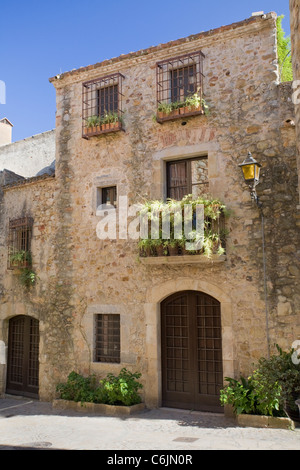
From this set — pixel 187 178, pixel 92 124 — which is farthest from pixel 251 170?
pixel 92 124

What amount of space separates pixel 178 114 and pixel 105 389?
5.85 metres

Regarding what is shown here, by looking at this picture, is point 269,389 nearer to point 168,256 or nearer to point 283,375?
point 283,375

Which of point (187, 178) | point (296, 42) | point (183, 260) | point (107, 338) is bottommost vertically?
point (107, 338)

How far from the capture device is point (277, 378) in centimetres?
683

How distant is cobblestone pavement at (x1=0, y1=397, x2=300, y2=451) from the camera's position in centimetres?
609

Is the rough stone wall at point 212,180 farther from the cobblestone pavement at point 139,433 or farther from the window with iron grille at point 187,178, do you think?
the cobblestone pavement at point 139,433

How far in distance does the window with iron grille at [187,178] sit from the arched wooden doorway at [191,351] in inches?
83.3

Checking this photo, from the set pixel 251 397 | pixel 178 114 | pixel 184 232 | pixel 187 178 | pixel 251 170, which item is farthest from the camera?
pixel 187 178

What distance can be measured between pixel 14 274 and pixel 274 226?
6860 mm

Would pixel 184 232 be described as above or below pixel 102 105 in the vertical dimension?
below

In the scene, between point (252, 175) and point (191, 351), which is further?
point (191, 351)

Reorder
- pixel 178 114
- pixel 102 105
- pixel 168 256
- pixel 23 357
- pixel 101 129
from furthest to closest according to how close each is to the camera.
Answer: pixel 23 357 → pixel 102 105 → pixel 101 129 → pixel 178 114 → pixel 168 256

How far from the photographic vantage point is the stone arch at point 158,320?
799cm

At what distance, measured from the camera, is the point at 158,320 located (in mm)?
8805
